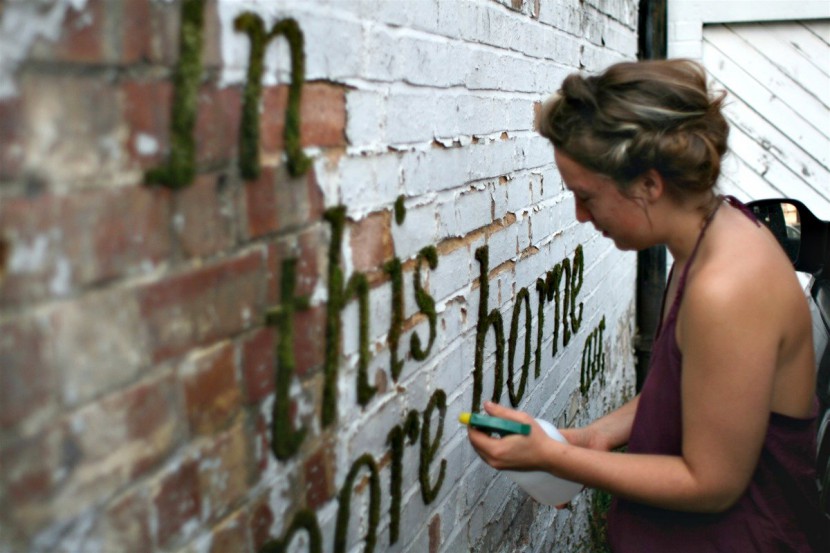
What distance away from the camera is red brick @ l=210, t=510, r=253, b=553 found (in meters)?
1.34

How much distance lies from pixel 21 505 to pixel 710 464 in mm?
1203

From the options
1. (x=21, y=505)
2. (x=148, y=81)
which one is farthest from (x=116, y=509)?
(x=148, y=81)

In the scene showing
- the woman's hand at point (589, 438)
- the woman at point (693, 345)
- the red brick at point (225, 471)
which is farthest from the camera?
the woman's hand at point (589, 438)

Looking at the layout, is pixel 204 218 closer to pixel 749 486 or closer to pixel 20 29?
pixel 20 29

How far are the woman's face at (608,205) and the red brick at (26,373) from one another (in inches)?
47.1

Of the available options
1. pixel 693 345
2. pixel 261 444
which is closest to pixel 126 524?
pixel 261 444

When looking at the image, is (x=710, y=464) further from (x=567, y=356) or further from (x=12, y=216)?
(x=567, y=356)

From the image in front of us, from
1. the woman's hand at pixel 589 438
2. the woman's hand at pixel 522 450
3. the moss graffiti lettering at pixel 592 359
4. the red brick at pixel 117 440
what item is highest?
the red brick at pixel 117 440

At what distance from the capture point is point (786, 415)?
184 centimetres

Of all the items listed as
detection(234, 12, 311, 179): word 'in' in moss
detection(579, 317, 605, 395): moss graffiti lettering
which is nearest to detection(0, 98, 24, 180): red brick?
detection(234, 12, 311, 179): word 'in' in moss

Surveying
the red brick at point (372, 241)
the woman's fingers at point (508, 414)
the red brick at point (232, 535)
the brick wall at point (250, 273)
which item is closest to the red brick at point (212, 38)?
the brick wall at point (250, 273)

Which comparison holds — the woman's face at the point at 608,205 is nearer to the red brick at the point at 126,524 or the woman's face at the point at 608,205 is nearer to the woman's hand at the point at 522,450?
the woman's hand at the point at 522,450

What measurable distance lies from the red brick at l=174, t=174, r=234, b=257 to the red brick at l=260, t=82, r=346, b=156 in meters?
0.14

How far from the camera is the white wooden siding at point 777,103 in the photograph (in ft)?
18.0
